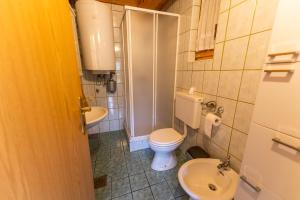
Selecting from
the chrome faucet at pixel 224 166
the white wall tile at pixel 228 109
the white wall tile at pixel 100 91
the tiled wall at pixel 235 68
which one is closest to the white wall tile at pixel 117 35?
the white wall tile at pixel 100 91

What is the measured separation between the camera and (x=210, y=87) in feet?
4.56

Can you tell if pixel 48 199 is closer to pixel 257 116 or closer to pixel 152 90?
pixel 257 116

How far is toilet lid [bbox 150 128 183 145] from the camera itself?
1.62 meters

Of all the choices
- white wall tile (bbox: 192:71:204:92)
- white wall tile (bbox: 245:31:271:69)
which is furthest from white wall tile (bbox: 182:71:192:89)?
white wall tile (bbox: 245:31:271:69)

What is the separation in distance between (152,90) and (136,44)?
69cm

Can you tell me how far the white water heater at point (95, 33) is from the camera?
1790 millimetres

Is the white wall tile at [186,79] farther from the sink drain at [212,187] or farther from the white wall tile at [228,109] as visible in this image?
the sink drain at [212,187]

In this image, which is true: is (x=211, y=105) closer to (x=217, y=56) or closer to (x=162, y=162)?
(x=217, y=56)

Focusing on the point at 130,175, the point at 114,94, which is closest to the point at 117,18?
the point at 114,94

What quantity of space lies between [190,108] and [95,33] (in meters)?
1.61

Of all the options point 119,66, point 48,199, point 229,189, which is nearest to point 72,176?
point 48,199

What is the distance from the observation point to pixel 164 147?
1.58 meters

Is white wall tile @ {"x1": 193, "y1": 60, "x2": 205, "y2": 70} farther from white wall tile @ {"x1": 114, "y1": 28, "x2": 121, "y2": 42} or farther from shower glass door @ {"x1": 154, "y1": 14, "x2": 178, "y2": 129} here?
white wall tile @ {"x1": 114, "y1": 28, "x2": 121, "y2": 42}

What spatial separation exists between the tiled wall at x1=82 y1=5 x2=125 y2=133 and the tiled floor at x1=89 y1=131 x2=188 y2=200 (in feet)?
1.42
